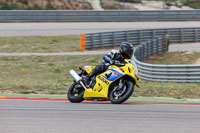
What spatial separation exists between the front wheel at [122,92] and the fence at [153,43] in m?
6.20

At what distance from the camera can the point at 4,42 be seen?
25.0m

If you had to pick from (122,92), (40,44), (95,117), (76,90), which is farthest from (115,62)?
(40,44)

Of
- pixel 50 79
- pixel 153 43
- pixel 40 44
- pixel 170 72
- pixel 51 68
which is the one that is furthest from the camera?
pixel 40 44

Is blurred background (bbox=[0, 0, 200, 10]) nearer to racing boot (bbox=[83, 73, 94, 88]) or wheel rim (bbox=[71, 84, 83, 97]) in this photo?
wheel rim (bbox=[71, 84, 83, 97])

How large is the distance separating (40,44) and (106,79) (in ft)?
54.7

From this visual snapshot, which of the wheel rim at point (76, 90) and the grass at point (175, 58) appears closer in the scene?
the wheel rim at point (76, 90)

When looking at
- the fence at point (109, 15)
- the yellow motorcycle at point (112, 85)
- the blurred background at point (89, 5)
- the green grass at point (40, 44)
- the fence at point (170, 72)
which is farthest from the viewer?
the blurred background at point (89, 5)

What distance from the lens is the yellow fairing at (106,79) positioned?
8.23 meters

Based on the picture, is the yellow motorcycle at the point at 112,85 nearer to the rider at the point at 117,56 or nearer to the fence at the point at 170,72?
the rider at the point at 117,56

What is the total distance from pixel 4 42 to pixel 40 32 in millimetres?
4456

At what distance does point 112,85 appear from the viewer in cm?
850

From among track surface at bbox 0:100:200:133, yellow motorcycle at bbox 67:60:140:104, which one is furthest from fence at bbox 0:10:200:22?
track surface at bbox 0:100:200:133

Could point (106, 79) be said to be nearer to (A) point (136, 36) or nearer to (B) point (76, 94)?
(B) point (76, 94)

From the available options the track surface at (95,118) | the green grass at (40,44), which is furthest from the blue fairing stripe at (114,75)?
the green grass at (40,44)
